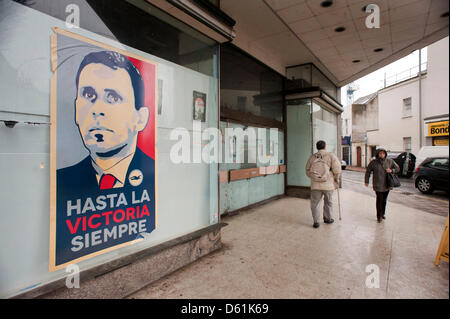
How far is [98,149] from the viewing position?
Result: 8.42 ft

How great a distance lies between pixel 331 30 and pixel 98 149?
6328mm

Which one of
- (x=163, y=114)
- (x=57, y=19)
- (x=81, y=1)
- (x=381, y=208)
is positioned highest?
(x=81, y=1)

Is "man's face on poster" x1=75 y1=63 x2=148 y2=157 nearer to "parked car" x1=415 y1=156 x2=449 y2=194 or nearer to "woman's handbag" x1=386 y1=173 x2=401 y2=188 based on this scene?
"woman's handbag" x1=386 y1=173 x2=401 y2=188

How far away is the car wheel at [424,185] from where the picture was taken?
898cm

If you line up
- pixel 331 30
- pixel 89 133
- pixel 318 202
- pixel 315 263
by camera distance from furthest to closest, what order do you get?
pixel 331 30
pixel 318 202
pixel 315 263
pixel 89 133

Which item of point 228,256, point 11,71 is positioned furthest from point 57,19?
point 228,256

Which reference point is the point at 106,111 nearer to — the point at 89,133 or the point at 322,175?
the point at 89,133

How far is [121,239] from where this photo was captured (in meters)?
2.74

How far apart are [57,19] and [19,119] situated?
1036mm

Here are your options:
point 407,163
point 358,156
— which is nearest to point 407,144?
point 407,163

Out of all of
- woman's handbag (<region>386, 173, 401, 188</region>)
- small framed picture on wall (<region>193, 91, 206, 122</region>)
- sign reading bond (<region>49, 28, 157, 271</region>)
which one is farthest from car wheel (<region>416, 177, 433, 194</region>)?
sign reading bond (<region>49, 28, 157, 271</region>)

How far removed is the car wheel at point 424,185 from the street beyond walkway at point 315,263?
4113 millimetres

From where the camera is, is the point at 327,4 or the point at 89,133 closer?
the point at 89,133
